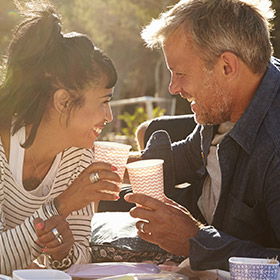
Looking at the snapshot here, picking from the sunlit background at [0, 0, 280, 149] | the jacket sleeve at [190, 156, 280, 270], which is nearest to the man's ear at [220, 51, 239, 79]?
the jacket sleeve at [190, 156, 280, 270]

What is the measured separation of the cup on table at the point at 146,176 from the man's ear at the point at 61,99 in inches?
24.2

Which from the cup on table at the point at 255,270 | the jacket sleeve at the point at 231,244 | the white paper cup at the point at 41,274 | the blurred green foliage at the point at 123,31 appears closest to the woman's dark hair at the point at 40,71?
the jacket sleeve at the point at 231,244

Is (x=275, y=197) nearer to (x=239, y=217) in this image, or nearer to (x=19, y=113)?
(x=239, y=217)

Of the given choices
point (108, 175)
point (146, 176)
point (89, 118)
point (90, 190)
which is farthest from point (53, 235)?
point (89, 118)

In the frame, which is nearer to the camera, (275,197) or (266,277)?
(266,277)

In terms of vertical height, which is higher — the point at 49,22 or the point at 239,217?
the point at 49,22

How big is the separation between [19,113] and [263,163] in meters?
1.20

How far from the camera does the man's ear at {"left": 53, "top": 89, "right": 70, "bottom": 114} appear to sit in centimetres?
275

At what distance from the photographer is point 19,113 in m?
2.79

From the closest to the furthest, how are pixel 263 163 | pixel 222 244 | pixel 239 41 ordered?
pixel 222 244 < pixel 263 163 < pixel 239 41

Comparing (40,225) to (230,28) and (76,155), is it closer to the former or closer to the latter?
(76,155)

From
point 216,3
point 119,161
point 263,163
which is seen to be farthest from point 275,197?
point 216,3

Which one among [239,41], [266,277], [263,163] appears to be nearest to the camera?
[266,277]

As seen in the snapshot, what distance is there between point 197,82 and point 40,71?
2.58ft
